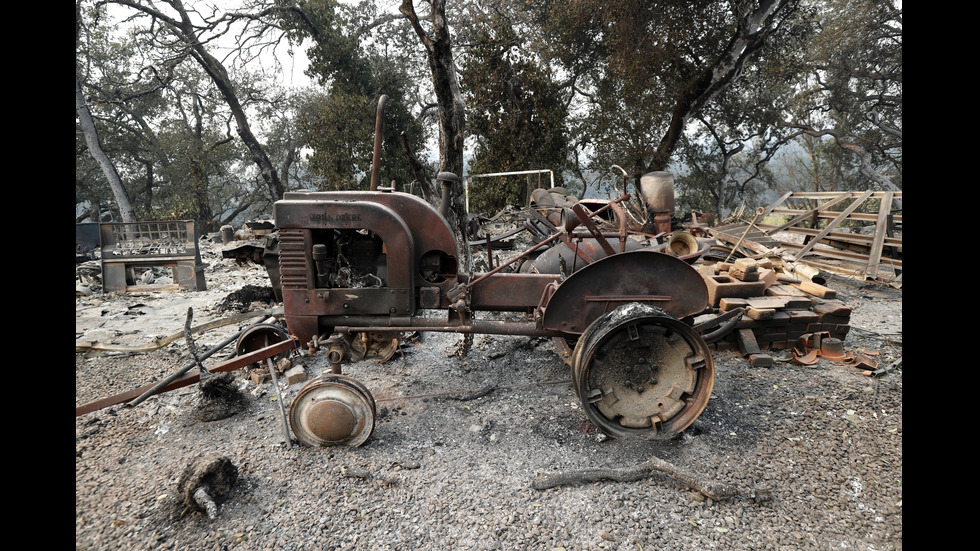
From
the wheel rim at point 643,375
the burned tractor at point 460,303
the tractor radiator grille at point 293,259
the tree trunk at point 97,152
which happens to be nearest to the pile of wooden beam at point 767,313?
the burned tractor at point 460,303

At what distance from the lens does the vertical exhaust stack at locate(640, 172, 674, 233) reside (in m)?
8.46

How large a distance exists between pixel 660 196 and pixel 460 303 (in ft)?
21.6

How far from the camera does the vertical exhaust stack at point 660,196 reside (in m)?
8.46

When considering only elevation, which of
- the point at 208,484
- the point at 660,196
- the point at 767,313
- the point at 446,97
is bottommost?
the point at 208,484

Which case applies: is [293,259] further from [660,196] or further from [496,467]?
[660,196]

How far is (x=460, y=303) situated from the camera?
3293mm

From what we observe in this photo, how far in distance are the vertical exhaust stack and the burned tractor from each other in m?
5.39

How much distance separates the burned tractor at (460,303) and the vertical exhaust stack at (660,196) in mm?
5393

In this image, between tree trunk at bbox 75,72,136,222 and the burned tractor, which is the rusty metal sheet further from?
tree trunk at bbox 75,72,136,222

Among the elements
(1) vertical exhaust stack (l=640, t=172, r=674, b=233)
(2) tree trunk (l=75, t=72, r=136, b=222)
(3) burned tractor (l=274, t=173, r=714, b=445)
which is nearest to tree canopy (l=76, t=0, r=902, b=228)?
(2) tree trunk (l=75, t=72, r=136, b=222)

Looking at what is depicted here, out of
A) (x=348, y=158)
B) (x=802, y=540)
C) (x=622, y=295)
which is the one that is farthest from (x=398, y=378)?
(x=348, y=158)

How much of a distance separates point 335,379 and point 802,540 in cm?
267

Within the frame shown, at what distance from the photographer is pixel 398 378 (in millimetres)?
4137

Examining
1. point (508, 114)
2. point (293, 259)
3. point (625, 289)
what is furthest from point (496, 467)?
point (508, 114)
